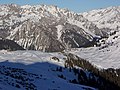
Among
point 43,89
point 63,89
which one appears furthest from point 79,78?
point 43,89

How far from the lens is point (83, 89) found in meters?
127

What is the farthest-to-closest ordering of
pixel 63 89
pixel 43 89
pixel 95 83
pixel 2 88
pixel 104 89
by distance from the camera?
pixel 95 83
pixel 104 89
pixel 63 89
pixel 43 89
pixel 2 88

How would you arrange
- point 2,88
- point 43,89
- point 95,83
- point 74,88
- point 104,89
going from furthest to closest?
point 95,83
point 104,89
point 74,88
point 43,89
point 2,88

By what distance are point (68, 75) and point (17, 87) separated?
116959 mm

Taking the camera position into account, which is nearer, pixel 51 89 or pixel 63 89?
pixel 51 89

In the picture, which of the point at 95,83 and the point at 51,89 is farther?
the point at 95,83

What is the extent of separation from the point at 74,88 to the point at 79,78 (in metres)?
71.8

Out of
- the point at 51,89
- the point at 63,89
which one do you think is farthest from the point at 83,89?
the point at 51,89

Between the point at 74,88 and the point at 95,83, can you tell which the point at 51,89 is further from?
the point at 95,83

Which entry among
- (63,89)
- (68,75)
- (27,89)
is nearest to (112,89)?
(68,75)

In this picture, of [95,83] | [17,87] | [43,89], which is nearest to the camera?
[17,87]

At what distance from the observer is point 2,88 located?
72.9 metres

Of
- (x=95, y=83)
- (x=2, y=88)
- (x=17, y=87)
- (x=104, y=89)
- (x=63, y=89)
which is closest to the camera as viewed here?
(x=2, y=88)

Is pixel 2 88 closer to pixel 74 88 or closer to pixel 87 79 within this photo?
pixel 74 88
